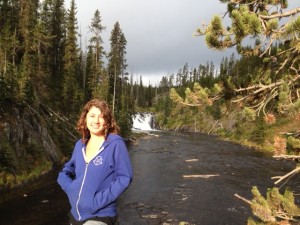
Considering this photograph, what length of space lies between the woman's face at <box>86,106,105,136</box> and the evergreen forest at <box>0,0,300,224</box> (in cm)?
273

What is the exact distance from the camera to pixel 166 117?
9612 centimetres

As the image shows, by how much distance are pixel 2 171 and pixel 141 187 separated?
8.48 metres

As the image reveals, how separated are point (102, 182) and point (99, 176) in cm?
8

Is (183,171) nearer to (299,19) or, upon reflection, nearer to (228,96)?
(228,96)

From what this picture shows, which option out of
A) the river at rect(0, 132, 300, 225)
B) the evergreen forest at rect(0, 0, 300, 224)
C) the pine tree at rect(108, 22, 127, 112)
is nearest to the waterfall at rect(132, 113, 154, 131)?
the evergreen forest at rect(0, 0, 300, 224)

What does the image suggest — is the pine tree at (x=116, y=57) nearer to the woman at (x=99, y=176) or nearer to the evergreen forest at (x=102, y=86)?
the evergreen forest at (x=102, y=86)

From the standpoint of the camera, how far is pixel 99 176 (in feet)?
12.1

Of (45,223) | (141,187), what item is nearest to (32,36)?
(141,187)

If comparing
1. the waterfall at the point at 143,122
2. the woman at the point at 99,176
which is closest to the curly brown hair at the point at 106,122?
the woman at the point at 99,176

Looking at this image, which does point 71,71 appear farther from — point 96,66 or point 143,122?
point 143,122

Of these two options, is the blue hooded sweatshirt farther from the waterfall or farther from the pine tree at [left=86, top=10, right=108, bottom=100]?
the waterfall

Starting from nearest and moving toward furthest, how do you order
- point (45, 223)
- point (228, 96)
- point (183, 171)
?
point (228, 96), point (45, 223), point (183, 171)

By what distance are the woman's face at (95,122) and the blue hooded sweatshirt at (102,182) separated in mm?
199

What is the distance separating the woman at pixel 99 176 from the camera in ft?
11.9
